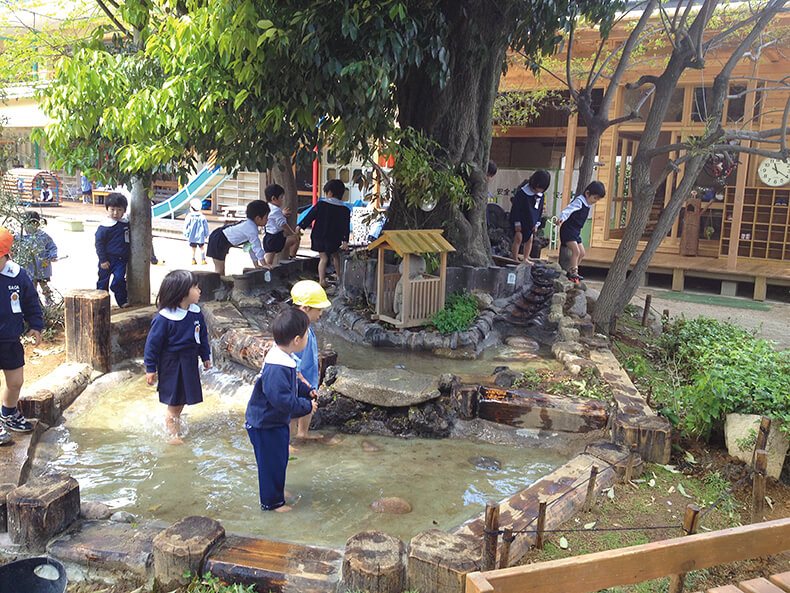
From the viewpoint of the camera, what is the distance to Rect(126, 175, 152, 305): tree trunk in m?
8.25

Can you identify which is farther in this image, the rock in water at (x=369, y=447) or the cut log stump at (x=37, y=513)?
the rock in water at (x=369, y=447)

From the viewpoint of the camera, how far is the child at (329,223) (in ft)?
29.6

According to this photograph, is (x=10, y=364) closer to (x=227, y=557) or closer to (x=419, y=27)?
(x=227, y=557)

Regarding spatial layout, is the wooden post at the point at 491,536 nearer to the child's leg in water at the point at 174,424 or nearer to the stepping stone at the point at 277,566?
the stepping stone at the point at 277,566

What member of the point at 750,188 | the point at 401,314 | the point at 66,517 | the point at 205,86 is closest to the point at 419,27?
the point at 205,86

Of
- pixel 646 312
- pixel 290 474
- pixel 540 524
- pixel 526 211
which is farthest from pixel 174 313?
pixel 646 312

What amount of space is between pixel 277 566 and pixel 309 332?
212 cm

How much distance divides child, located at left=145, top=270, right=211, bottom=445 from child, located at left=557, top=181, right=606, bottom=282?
19.8 ft

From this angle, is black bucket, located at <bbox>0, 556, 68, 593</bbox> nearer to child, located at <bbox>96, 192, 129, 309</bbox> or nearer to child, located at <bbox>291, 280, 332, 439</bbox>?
child, located at <bbox>291, 280, 332, 439</bbox>

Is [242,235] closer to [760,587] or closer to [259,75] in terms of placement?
[259,75]

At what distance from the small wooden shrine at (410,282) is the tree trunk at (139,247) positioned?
3.00m

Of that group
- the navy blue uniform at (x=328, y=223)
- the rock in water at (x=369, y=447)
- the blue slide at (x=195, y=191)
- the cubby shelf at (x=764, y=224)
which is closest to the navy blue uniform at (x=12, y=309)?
the rock in water at (x=369, y=447)

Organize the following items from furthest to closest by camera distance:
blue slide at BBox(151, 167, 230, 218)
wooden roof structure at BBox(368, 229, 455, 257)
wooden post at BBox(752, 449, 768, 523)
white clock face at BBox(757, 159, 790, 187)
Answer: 1. blue slide at BBox(151, 167, 230, 218)
2. white clock face at BBox(757, 159, 790, 187)
3. wooden roof structure at BBox(368, 229, 455, 257)
4. wooden post at BBox(752, 449, 768, 523)

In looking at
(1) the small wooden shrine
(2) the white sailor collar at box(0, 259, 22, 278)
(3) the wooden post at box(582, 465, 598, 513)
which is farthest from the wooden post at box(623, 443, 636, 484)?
(2) the white sailor collar at box(0, 259, 22, 278)
